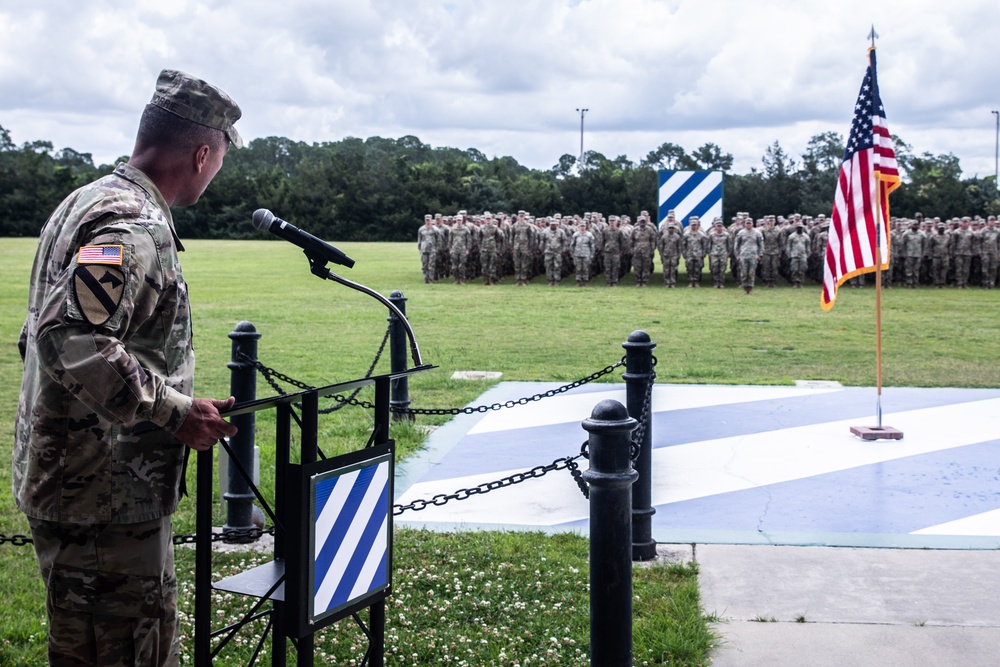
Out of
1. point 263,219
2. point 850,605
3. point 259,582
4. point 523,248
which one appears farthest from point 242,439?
point 523,248

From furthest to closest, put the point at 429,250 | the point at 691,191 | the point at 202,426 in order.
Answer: the point at 429,250 → the point at 691,191 → the point at 202,426

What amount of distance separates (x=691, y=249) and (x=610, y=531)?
24310mm

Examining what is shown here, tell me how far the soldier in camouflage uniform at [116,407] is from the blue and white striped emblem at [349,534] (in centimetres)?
38

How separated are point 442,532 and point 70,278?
347cm

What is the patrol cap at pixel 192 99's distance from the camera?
9.25 ft

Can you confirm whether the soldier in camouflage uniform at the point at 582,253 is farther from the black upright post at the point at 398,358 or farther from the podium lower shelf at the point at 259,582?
the podium lower shelf at the point at 259,582

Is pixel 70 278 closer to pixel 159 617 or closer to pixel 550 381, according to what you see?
pixel 159 617

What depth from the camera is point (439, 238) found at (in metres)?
29.3

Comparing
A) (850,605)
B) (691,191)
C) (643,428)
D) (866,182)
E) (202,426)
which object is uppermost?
(691,191)

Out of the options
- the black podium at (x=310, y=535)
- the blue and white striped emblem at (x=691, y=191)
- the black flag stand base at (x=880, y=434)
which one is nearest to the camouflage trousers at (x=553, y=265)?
the blue and white striped emblem at (x=691, y=191)

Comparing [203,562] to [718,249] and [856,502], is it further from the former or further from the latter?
[718,249]

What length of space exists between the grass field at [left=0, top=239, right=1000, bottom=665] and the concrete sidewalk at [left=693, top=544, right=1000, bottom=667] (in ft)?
0.67

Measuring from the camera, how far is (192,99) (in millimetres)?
2826

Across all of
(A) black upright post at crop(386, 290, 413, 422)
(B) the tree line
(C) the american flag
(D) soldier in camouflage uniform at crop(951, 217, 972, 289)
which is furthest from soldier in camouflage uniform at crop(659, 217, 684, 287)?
(B) the tree line
